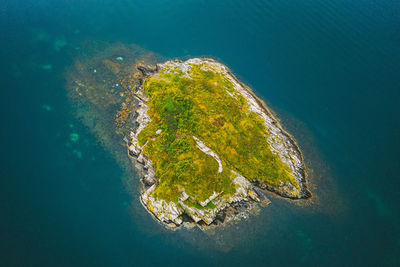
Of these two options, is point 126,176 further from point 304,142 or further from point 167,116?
point 304,142

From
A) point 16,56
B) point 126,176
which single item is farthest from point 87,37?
point 126,176

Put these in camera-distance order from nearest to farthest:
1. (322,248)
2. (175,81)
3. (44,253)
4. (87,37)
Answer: (44,253) → (322,248) → (175,81) → (87,37)

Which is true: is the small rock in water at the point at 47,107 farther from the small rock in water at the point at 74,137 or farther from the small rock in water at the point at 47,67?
the small rock in water at the point at 47,67

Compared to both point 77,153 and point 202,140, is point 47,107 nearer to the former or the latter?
point 77,153

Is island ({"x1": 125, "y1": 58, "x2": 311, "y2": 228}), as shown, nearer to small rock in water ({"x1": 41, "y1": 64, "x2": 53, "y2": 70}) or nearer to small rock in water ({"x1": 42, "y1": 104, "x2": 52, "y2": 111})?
small rock in water ({"x1": 42, "y1": 104, "x2": 52, "y2": 111})

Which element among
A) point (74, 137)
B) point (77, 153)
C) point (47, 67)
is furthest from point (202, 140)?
point (47, 67)

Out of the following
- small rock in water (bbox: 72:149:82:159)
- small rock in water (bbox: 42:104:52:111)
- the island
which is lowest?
small rock in water (bbox: 42:104:52:111)

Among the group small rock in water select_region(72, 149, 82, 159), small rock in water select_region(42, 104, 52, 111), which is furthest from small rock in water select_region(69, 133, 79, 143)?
small rock in water select_region(42, 104, 52, 111)
